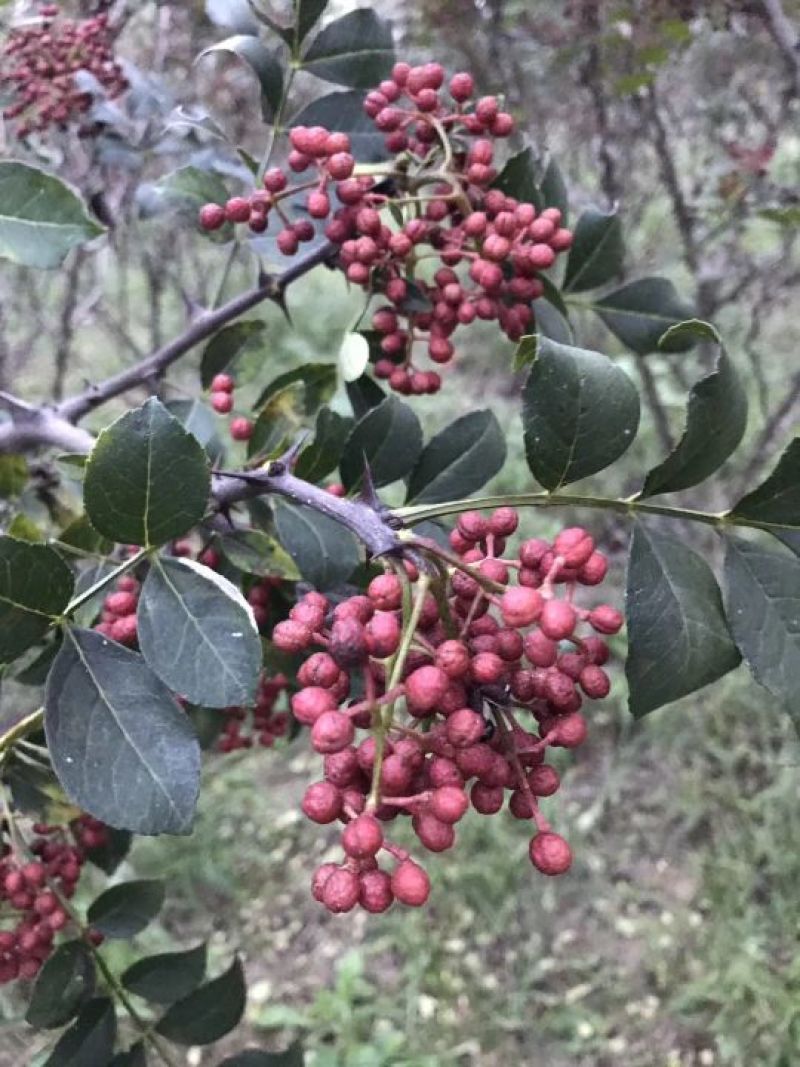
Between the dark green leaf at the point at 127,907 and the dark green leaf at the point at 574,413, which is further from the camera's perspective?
the dark green leaf at the point at 127,907

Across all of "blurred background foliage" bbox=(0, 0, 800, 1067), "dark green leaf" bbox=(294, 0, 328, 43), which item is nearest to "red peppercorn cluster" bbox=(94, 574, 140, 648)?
"dark green leaf" bbox=(294, 0, 328, 43)

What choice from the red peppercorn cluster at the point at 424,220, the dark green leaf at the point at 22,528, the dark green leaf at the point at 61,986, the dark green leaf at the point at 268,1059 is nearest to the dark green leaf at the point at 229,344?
the red peppercorn cluster at the point at 424,220

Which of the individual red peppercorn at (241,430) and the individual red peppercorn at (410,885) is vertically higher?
the individual red peppercorn at (410,885)

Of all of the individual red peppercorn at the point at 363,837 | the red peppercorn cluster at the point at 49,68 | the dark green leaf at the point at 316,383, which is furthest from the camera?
the red peppercorn cluster at the point at 49,68

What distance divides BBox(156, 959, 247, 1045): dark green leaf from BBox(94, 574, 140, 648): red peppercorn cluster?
39 centimetres

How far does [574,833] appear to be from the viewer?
236 centimetres

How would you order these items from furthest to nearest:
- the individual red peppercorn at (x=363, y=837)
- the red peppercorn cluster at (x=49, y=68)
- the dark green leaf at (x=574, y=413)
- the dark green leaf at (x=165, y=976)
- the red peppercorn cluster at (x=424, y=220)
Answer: the red peppercorn cluster at (x=49, y=68) < the dark green leaf at (x=165, y=976) < the red peppercorn cluster at (x=424, y=220) < the dark green leaf at (x=574, y=413) < the individual red peppercorn at (x=363, y=837)

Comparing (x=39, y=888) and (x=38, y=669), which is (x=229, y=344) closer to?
(x=38, y=669)

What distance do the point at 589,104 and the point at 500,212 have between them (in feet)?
5.66

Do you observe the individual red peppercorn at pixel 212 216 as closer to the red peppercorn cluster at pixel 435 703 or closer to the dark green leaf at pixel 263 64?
the dark green leaf at pixel 263 64

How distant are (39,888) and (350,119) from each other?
81cm

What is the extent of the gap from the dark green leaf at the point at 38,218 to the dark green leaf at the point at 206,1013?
676 millimetres

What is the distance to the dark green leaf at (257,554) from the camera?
2.81ft

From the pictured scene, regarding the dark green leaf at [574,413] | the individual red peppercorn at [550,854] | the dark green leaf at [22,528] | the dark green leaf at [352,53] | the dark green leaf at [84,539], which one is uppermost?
the dark green leaf at [352,53]
